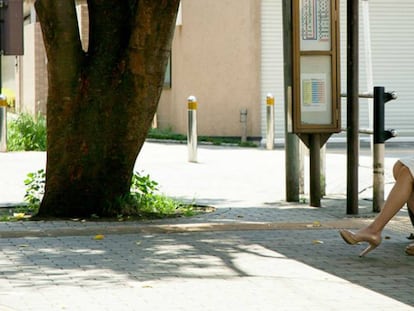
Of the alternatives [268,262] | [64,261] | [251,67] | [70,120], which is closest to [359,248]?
[268,262]

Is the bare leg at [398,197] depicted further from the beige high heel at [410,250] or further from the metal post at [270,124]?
the metal post at [270,124]

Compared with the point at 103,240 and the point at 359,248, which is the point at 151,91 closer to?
the point at 103,240

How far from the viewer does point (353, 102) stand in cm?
1228

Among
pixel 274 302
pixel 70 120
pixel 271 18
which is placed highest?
pixel 271 18

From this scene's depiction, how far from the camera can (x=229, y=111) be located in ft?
88.3

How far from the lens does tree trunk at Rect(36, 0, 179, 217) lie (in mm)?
11555

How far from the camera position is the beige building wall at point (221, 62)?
26.7m

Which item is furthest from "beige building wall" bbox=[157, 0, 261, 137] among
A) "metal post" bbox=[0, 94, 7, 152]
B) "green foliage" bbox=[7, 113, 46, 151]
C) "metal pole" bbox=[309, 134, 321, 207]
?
"metal pole" bbox=[309, 134, 321, 207]

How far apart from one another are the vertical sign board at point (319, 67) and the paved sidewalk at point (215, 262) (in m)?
0.96

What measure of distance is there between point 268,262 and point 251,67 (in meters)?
17.8

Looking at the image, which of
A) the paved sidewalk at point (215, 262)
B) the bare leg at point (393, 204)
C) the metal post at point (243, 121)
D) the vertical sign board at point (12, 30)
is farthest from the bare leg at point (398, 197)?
the metal post at point (243, 121)

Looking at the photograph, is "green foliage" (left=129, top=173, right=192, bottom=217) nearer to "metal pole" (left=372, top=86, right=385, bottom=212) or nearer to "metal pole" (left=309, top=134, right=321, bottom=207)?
"metal pole" (left=309, top=134, right=321, bottom=207)

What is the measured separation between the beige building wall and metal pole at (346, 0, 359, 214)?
562 inches

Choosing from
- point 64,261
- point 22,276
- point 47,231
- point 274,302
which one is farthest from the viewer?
point 47,231
